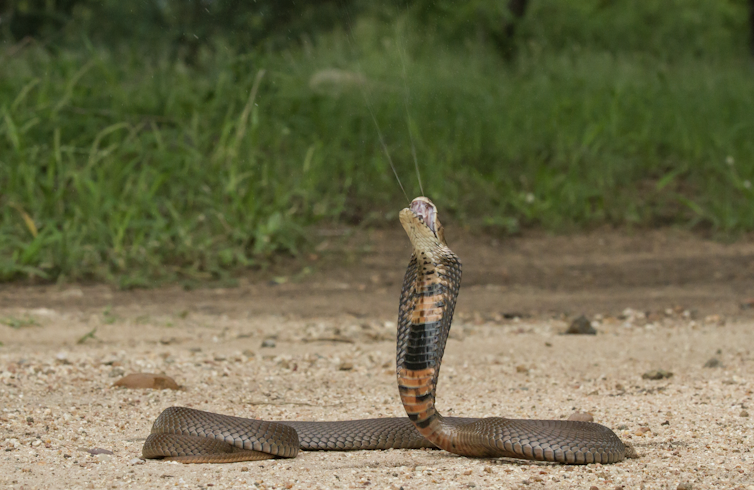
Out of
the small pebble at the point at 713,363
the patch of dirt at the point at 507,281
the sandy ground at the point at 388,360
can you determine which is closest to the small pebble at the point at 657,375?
the sandy ground at the point at 388,360

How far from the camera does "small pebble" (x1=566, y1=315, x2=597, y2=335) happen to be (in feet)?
17.9

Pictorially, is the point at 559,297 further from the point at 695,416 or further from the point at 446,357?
the point at 695,416

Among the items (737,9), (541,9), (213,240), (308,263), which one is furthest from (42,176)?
(737,9)

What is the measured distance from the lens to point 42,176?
716 centimetres

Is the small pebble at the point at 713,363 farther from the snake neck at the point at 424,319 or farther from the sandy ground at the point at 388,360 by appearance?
the snake neck at the point at 424,319

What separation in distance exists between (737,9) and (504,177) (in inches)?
476

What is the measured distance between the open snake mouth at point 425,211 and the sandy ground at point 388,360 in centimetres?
79

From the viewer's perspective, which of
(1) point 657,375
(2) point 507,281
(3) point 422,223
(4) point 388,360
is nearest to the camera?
(3) point 422,223

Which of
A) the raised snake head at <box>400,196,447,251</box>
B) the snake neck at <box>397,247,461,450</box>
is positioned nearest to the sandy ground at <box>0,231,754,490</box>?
the snake neck at <box>397,247,461,450</box>

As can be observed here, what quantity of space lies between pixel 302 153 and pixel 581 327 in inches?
137

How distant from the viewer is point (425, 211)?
8.42 feet

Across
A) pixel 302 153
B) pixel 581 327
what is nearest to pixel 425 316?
pixel 581 327

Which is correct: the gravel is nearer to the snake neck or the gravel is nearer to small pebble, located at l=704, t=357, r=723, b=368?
small pebble, located at l=704, t=357, r=723, b=368

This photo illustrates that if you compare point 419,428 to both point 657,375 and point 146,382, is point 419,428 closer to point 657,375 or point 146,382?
point 146,382
